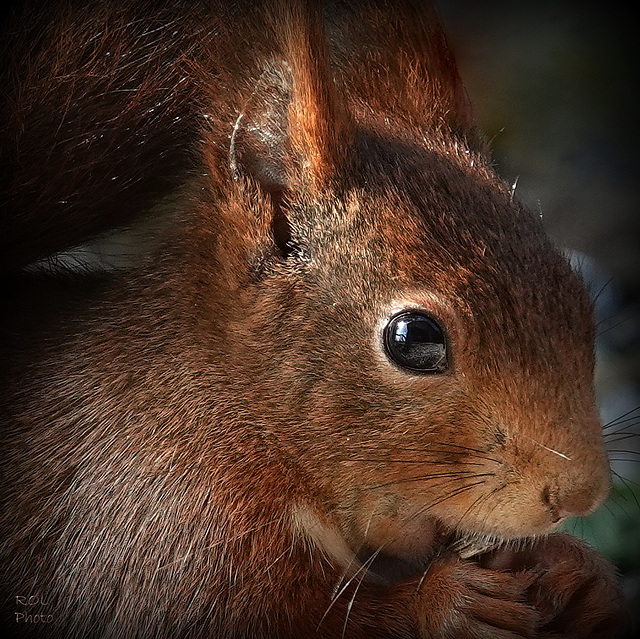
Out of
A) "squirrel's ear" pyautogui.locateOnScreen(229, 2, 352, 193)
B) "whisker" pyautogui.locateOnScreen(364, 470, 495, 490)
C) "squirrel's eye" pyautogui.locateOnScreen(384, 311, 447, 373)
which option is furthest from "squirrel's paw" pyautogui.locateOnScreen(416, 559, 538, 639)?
"squirrel's ear" pyautogui.locateOnScreen(229, 2, 352, 193)

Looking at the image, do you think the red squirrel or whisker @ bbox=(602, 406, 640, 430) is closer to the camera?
the red squirrel

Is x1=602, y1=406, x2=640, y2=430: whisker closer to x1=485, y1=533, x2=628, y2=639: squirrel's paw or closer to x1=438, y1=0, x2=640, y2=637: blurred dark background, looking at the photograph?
x1=438, y1=0, x2=640, y2=637: blurred dark background

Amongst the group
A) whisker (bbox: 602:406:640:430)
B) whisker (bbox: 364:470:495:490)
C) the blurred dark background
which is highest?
the blurred dark background

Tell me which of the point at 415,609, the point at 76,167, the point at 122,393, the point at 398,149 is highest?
the point at 76,167

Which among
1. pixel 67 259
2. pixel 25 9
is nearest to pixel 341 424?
pixel 67 259

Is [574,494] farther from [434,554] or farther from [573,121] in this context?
[573,121]

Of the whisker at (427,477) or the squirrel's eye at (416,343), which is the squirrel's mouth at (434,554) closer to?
the whisker at (427,477)

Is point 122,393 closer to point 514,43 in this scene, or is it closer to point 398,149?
point 398,149

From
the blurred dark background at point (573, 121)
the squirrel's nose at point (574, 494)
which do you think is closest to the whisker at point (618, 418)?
the blurred dark background at point (573, 121)
